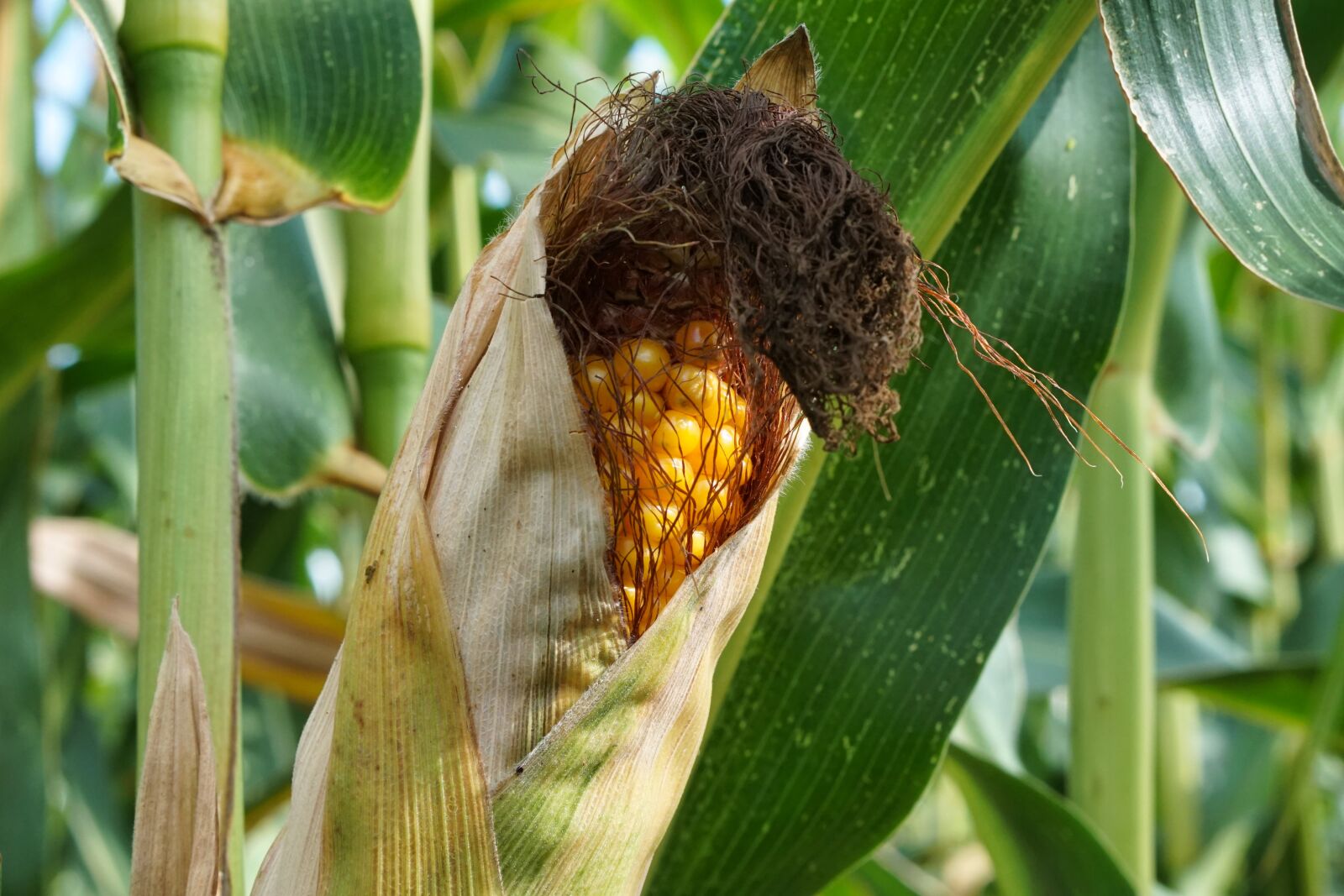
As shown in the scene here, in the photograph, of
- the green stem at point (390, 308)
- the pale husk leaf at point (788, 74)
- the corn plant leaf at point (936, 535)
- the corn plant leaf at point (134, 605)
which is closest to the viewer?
the pale husk leaf at point (788, 74)

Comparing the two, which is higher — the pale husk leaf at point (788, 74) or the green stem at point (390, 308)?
the pale husk leaf at point (788, 74)

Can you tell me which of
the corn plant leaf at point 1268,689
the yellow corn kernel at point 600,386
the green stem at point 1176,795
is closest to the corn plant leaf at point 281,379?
the yellow corn kernel at point 600,386

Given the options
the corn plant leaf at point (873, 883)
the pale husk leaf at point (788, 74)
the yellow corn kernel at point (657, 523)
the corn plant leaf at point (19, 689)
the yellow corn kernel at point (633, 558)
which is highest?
the pale husk leaf at point (788, 74)

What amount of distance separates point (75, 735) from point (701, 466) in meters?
1.49

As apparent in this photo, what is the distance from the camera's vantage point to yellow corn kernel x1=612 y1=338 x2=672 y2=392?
1.77ft

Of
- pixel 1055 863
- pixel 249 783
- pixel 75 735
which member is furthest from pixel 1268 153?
pixel 249 783

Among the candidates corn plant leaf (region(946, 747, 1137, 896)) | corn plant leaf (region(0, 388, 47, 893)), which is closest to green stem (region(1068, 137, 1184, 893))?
corn plant leaf (region(946, 747, 1137, 896))

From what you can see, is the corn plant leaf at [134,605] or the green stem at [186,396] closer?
the green stem at [186,396]

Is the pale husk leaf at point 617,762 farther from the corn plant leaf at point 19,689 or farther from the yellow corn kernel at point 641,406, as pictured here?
the corn plant leaf at point 19,689

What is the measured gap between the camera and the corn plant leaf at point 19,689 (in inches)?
50.3

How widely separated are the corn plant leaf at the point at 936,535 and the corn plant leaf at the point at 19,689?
2.70 ft

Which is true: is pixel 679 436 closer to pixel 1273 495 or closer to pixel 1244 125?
pixel 1244 125

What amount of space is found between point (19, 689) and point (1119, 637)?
1.13m

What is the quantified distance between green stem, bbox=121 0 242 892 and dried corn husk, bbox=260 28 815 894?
18 cm
